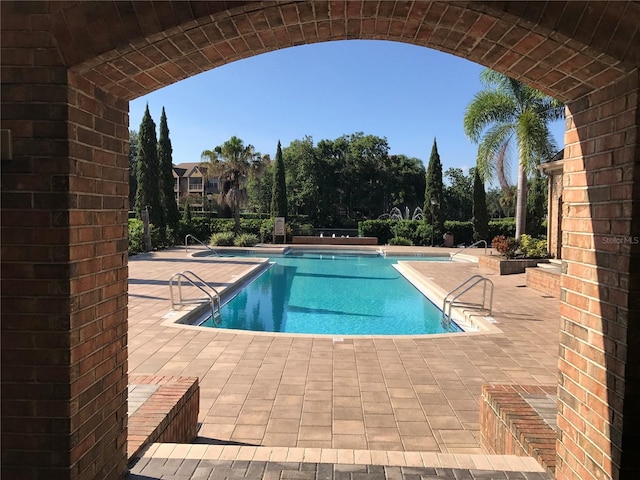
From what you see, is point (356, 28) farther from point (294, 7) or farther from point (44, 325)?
point (44, 325)

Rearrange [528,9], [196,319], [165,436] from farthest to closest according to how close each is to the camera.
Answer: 1. [196,319]
2. [165,436]
3. [528,9]

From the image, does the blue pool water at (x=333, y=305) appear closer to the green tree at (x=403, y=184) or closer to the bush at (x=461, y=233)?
the bush at (x=461, y=233)

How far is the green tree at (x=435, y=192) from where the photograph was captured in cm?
2783

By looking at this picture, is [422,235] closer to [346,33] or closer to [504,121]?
[504,121]

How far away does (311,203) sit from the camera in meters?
37.2

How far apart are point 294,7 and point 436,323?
8.65 metres

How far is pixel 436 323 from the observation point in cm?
973

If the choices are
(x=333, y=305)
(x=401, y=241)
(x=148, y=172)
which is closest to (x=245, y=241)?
(x=148, y=172)

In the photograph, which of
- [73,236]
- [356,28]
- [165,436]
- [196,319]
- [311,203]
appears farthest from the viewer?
[311,203]

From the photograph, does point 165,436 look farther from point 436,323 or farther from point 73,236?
point 436,323

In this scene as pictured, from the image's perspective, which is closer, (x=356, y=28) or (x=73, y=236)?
(x=73, y=236)

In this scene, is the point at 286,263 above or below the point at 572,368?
below

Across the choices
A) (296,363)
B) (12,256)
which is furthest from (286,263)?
(12,256)

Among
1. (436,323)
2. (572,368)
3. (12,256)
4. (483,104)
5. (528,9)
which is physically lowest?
(436,323)
